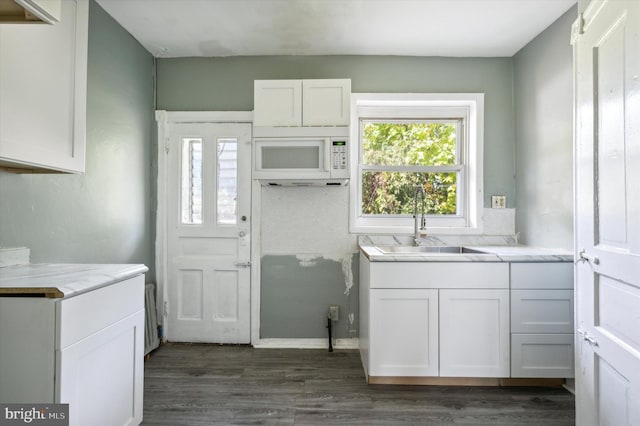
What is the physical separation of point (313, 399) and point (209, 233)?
5.17ft

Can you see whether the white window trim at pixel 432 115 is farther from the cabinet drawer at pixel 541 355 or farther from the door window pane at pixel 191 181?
the door window pane at pixel 191 181

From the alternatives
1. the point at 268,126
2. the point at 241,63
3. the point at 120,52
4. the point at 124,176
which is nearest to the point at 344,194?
the point at 268,126

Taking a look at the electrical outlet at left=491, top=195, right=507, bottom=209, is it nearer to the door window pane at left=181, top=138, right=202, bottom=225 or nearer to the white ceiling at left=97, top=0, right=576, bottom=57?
the white ceiling at left=97, top=0, right=576, bottom=57

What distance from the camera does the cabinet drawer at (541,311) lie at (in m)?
2.09

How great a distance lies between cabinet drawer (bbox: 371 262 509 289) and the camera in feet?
6.92

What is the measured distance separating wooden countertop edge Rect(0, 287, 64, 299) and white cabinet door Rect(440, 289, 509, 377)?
6.46 feet

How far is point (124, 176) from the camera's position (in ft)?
8.11

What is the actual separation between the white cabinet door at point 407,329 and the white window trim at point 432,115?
2.57ft

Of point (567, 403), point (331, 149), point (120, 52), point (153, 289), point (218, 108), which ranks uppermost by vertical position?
point (120, 52)

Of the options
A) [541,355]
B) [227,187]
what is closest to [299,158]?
[227,187]

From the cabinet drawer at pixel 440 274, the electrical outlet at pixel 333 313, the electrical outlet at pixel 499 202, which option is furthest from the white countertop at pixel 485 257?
the electrical outlet at pixel 333 313

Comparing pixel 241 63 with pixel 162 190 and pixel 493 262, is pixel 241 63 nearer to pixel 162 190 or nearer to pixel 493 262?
pixel 162 190

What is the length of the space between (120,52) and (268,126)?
1197mm

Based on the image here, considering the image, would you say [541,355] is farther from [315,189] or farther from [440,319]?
[315,189]
